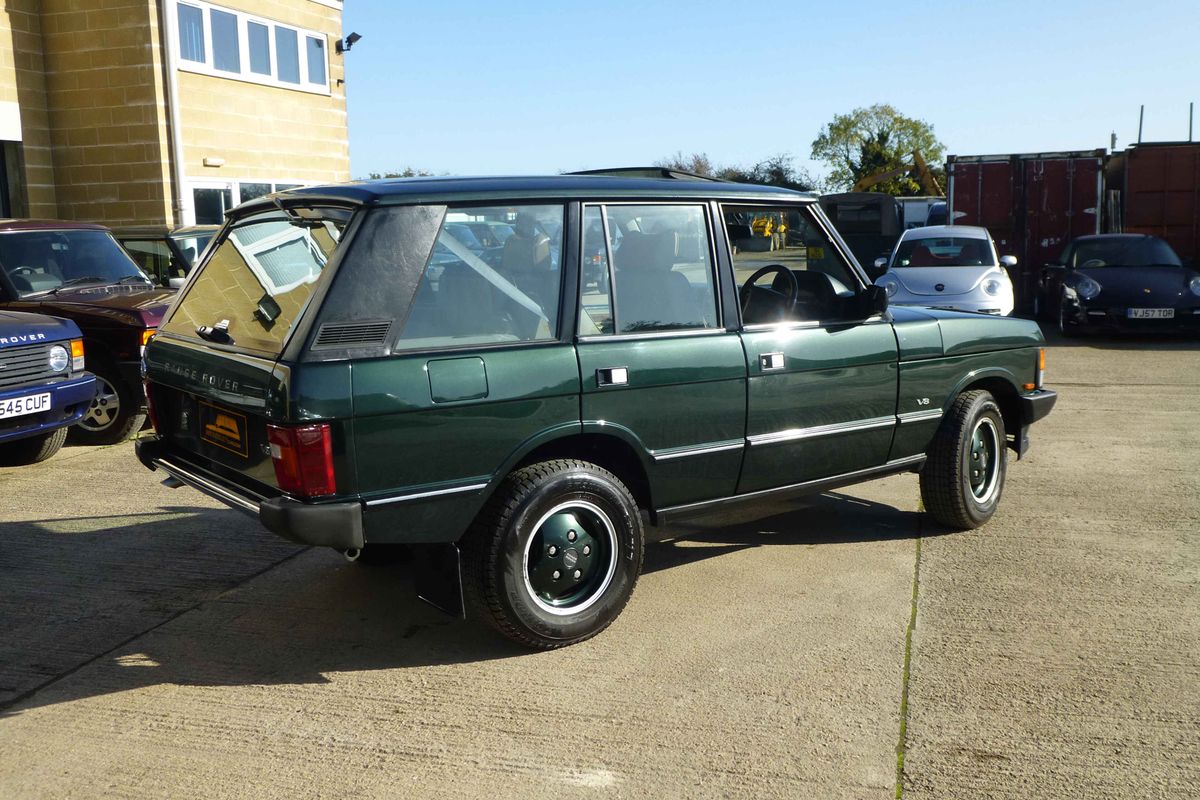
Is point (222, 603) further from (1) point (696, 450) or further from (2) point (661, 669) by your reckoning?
(1) point (696, 450)

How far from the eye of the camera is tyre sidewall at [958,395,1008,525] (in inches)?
230

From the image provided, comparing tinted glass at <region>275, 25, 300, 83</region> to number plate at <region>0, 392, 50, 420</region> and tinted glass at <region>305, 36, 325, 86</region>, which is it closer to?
tinted glass at <region>305, 36, 325, 86</region>

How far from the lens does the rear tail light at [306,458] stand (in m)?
3.82

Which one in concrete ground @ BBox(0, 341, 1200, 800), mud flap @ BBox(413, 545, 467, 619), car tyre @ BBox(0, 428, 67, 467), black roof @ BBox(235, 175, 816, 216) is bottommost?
concrete ground @ BBox(0, 341, 1200, 800)

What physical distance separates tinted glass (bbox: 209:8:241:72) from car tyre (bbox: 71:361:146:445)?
37.5 ft

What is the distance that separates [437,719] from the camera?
3846 millimetres

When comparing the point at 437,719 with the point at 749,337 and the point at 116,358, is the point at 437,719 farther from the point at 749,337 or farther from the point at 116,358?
the point at 116,358

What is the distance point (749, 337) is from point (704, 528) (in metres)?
1.59

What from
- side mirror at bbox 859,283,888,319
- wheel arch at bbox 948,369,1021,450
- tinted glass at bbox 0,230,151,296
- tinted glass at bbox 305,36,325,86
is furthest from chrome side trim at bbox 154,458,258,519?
tinted glass at bbox 305,36,325,86

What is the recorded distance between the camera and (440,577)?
4309 millimetres

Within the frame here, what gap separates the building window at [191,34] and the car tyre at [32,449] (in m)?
11.5

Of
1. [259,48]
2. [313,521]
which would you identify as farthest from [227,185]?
[313,521]

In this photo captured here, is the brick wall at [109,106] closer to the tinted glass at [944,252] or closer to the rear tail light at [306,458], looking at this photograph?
the tinted glass at [944,252]

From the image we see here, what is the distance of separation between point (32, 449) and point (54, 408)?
723 mm
